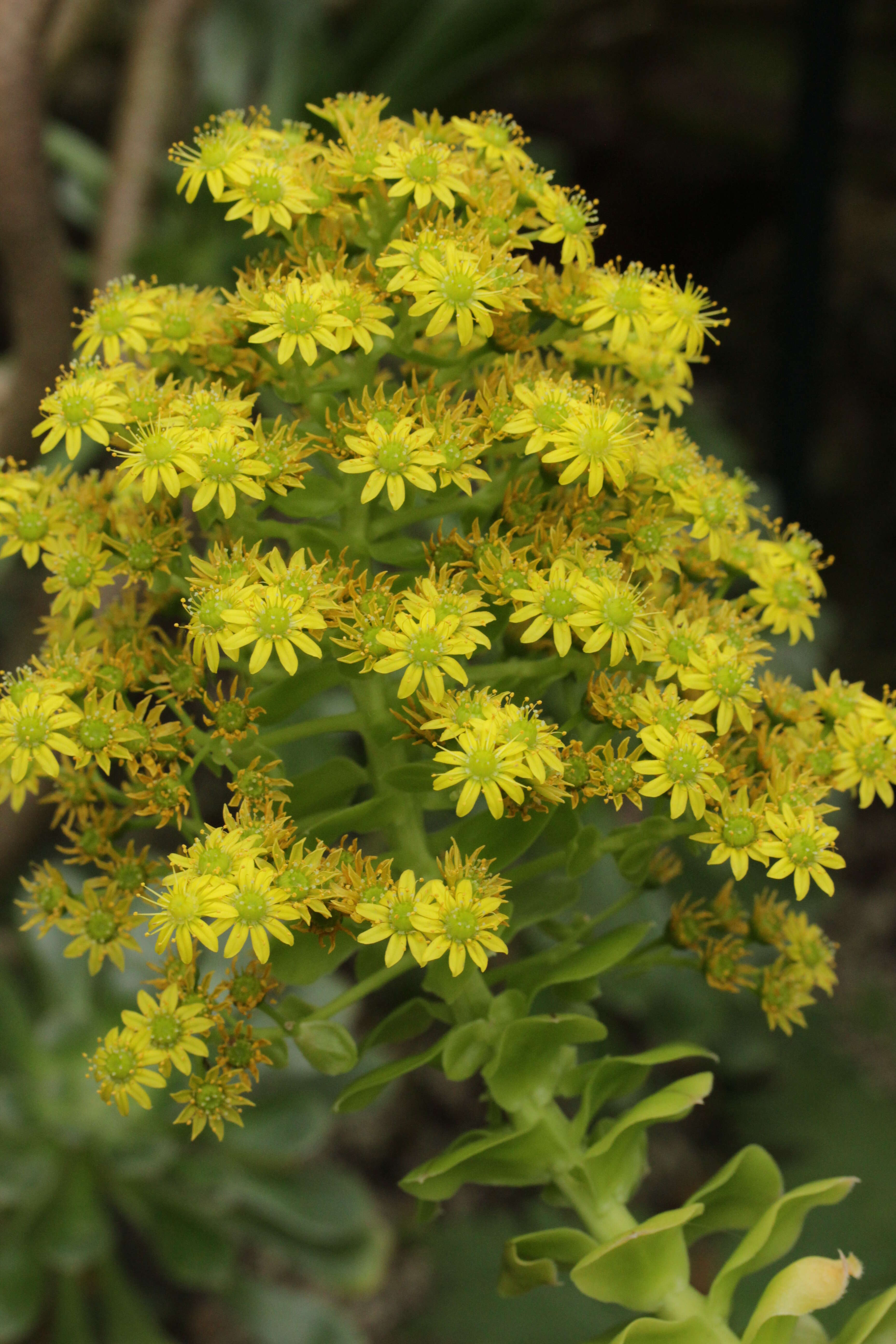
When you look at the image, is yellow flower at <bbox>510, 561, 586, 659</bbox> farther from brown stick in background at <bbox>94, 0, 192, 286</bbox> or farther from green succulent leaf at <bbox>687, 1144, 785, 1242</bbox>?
brown stick in background at <bbox>94, 0, 192, 286</bbox>

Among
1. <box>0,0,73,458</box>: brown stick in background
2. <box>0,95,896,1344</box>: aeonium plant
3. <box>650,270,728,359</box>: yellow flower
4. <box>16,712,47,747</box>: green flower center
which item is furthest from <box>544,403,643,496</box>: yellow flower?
<box>0,0,73,458</box>: brown stick in background

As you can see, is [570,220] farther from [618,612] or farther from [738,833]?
[738,833]

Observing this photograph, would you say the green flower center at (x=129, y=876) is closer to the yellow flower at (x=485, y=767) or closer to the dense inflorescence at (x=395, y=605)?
the dense inflorescence at (x=395, y=605)

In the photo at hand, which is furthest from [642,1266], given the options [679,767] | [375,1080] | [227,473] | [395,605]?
[227,473]

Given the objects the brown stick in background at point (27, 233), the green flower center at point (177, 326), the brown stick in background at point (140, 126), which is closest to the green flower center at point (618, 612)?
the green flower center at point (177, 326)

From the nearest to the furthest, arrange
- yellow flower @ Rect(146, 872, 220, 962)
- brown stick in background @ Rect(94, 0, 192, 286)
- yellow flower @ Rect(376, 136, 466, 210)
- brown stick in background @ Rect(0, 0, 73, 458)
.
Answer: yellow flower @ Rect(146, 872, 220, 962), yellow flower @ Rect(376, 136, 466, 210), brown stick in background @ Rect(0, 0, 73, 458), brown stick in background @ Rect(94, 0, 192, 286)

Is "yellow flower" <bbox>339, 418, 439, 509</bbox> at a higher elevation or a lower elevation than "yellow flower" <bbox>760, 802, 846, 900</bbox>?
higher
